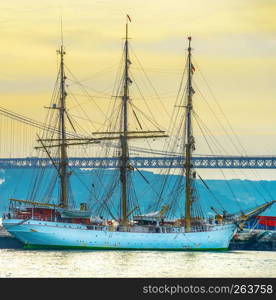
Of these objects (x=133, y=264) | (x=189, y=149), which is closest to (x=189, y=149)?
(x=189, y=149)

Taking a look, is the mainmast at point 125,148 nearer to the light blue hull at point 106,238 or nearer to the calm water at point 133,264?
the light blue hull at point 106,238

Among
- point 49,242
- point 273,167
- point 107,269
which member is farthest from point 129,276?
point 273,167

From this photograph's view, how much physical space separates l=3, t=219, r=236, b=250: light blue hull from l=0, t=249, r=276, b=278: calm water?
95.8 inches

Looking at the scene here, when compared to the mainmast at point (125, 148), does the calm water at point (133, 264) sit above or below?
below

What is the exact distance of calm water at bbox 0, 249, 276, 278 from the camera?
262ft

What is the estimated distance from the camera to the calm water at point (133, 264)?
7981cm

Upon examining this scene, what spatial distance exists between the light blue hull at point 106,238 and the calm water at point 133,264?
7.98 feet

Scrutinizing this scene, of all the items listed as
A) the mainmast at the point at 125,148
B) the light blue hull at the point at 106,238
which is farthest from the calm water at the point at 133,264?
the mainmast at the point at 125,148

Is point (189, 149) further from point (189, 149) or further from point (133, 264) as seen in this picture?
point (133, 264)

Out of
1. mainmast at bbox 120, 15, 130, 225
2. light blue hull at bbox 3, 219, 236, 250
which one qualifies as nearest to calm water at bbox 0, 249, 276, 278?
light blue hull at bbox 3, 219, 236, 250

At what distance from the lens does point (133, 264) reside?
87438 millimetres

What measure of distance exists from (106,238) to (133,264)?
19586mm
